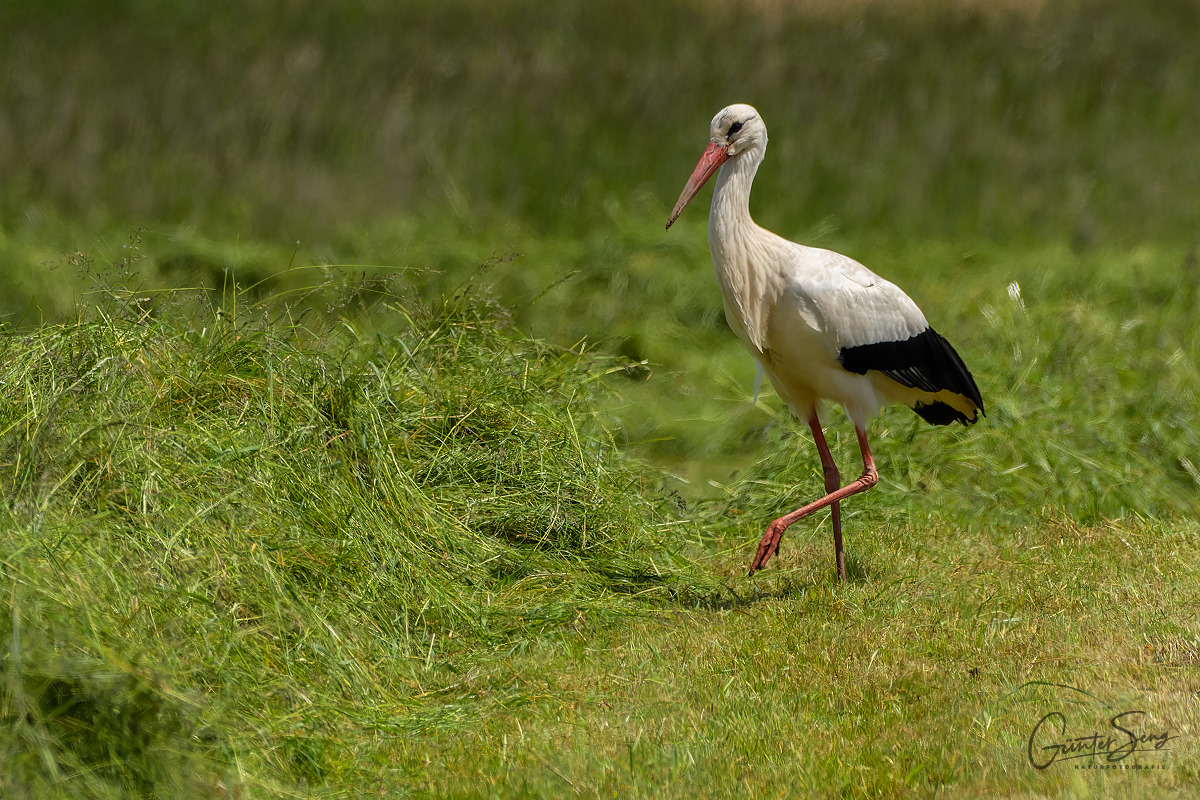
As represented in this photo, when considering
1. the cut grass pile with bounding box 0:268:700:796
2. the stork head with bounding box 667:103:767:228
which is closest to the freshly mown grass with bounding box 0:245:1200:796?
the cut grass pile with bounding box 0:268:700:796

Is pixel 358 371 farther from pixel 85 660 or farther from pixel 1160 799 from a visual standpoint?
pixel 1160 799

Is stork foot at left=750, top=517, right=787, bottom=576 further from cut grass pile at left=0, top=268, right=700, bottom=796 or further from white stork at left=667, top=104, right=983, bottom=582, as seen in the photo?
cut grass pile at left=0, top=268, right=700, bottom=796

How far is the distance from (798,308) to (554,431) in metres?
1.14

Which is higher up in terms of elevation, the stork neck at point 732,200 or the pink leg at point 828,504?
the stork neck at point 732,200

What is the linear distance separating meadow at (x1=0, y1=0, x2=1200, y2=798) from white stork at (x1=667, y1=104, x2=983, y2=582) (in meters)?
0.71

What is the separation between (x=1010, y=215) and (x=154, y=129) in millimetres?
7365

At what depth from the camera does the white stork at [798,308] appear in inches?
194

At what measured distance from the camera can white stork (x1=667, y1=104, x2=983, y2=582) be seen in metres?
4.94

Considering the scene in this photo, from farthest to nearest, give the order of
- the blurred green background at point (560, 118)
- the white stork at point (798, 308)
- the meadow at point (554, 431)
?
the blurred green background at point (560, 118) < the white stork at point (798, 308) < the meadow at point (554, 431)

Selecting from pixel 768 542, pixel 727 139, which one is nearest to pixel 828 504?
pixel 768 542

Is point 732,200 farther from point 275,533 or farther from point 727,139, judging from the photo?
point 275,533

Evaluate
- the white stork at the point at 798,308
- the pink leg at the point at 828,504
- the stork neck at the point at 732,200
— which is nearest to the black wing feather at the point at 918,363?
the white stork at the point at 798,308

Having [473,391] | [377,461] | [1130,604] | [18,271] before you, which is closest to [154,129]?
[18,271]

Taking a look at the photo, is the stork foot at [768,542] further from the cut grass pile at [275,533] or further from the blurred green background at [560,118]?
the blurred green background at [560,118]
